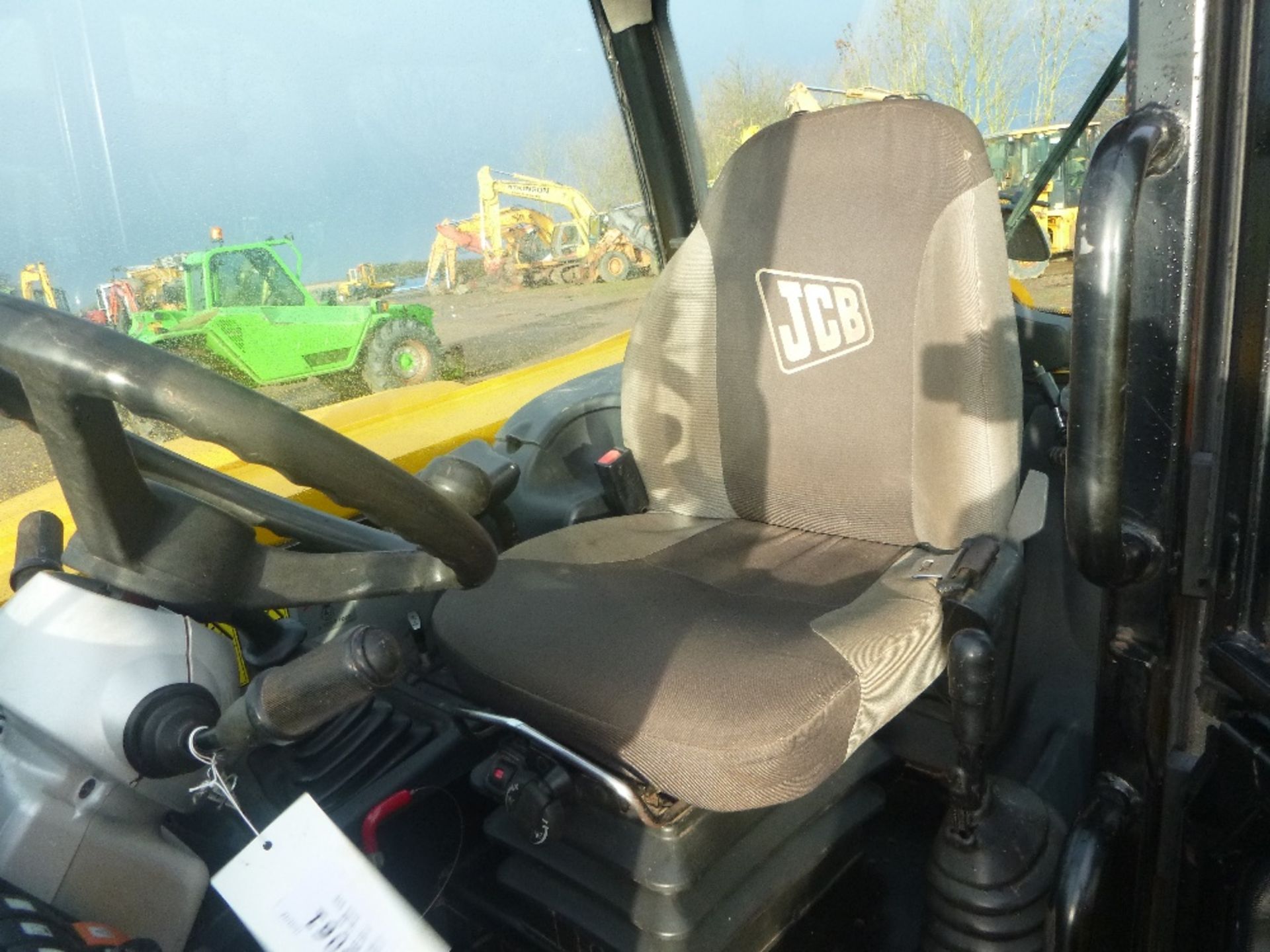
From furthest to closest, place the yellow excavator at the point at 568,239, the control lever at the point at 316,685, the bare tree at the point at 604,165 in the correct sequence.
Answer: the bare tree at the point at 604,165 < the yellow excavator at the point at 568,239 < the control lever at the point at 316,685

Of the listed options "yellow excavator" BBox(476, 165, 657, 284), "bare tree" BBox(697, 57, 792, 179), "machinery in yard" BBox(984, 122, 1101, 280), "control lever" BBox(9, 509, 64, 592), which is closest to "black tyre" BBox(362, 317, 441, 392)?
"yellow excavator" BBox(476, 165, 657, 284)

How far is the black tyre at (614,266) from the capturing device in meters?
2.03

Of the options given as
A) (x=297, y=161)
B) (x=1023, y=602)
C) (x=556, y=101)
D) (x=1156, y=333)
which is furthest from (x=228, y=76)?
(x=1023, y=602)

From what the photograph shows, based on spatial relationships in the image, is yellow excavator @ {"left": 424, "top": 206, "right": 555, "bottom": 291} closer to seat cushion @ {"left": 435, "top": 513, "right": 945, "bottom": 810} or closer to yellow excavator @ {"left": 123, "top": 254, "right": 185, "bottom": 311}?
yellow excavator @ {"left": 123, "top": 254, "right": 185, "bottom": 311}

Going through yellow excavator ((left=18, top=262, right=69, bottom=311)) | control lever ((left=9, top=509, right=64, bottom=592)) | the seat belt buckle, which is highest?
yellow excavator ((left=18, top=262, right=69, bottom=311))

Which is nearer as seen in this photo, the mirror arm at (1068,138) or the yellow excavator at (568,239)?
the mirror arm at (1068,138)

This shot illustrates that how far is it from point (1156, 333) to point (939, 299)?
0.39 m

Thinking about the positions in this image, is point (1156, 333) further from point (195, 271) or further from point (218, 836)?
point (195, 271)

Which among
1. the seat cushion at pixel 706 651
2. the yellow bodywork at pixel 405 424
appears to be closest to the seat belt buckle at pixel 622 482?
the seat cushion at pixel 706 651

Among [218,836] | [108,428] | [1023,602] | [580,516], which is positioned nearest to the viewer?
[108,428]

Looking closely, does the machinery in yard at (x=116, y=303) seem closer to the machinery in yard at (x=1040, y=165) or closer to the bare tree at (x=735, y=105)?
the bare tree at (x=735, y=105)

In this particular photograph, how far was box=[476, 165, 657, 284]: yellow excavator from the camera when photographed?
1704 mm

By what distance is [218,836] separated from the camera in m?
1.09

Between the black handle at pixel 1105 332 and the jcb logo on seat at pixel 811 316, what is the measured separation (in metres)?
0.53
